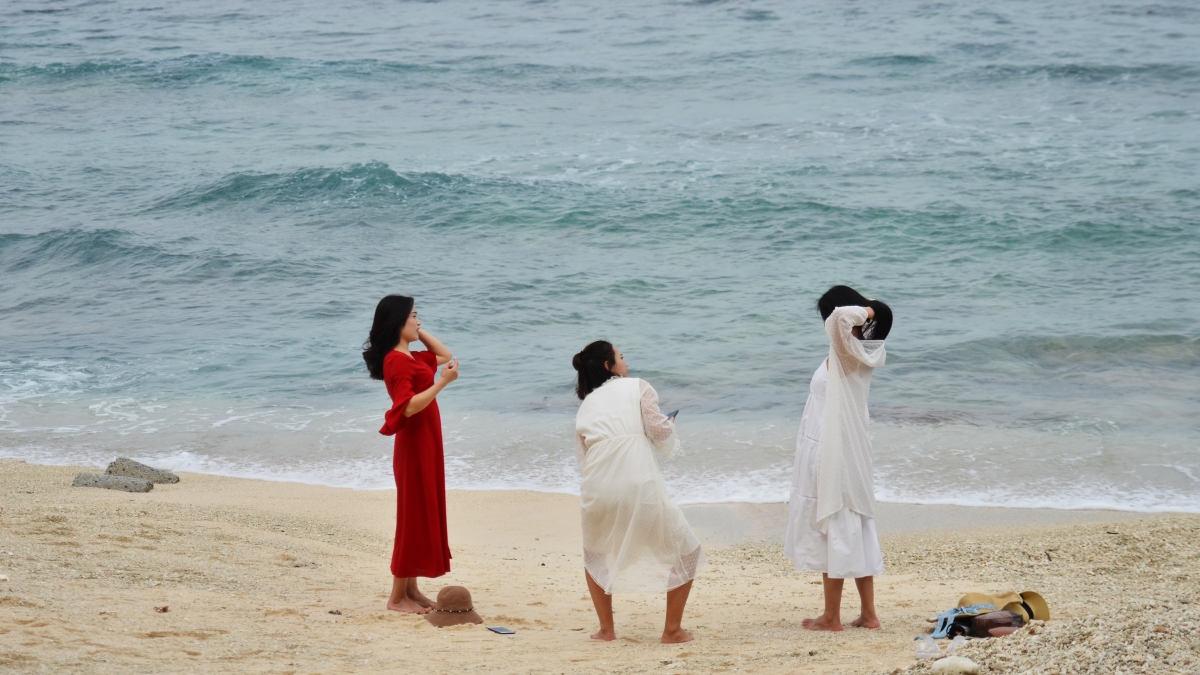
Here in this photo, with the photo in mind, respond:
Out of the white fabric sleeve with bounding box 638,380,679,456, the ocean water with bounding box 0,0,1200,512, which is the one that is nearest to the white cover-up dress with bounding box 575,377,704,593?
the white fabric sleeve with bounding box 638,380,679,456

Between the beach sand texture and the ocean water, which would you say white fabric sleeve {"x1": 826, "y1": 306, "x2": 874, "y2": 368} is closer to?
the beach sand texture

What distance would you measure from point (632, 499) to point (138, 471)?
5.18 m

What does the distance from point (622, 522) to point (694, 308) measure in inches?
358

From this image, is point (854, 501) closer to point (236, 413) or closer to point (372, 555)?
point (372, 555)

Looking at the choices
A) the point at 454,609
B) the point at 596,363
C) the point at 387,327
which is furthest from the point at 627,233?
the point at 596,363

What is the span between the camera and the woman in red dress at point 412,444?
16.8ft

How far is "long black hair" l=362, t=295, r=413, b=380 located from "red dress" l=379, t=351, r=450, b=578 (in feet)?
0.20

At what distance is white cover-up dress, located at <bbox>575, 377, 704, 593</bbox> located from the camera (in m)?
4.66

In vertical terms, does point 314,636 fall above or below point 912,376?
above

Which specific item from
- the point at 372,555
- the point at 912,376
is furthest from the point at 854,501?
the point at 912,376

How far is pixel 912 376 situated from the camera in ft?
36.4

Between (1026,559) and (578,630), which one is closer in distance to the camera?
(578,630)

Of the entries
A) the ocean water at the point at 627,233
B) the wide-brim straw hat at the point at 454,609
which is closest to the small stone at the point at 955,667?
the wide-brim straw hat at the point at 454,609

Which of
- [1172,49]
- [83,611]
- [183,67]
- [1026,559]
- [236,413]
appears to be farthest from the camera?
[183,67]
